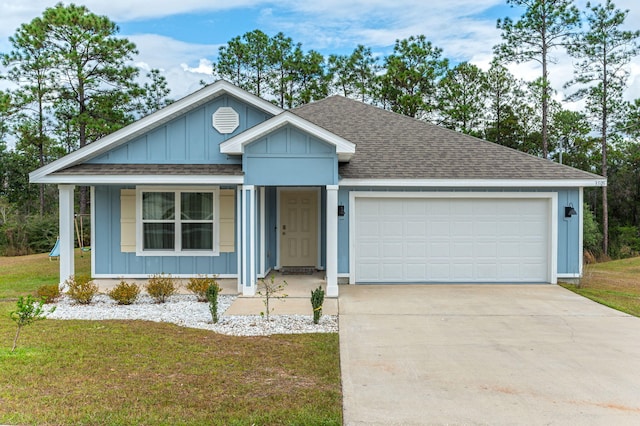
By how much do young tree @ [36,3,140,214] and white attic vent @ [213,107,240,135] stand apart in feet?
48.2

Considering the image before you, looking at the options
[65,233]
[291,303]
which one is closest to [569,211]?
[291,303]

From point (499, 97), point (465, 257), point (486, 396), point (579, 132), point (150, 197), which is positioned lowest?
point (486, 396)

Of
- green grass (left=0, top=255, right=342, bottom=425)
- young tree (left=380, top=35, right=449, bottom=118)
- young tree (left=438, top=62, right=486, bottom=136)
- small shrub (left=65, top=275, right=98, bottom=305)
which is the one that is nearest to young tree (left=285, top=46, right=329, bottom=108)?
young tree (left=380, top=35, right=449, bottom=118)

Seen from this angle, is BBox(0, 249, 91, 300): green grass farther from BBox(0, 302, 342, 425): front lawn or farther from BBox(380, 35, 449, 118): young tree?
BBox(380, 35, 449, 118): young tree

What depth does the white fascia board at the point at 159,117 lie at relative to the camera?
10.3 m

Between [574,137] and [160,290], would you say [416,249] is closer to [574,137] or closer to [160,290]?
[160,290]

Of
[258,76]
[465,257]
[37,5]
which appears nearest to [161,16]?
[37,5]

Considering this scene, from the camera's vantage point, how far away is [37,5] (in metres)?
23.3

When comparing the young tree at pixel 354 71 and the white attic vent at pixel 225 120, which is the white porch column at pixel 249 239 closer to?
the white attic vent at pixel 225 120

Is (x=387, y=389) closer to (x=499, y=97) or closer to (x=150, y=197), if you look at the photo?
(x=150, y=197)

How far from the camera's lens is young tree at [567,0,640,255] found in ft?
79.0

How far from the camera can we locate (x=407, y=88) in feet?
92.0

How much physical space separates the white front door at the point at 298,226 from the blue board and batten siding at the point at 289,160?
9.10ft

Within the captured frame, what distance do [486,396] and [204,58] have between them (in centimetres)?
2863
